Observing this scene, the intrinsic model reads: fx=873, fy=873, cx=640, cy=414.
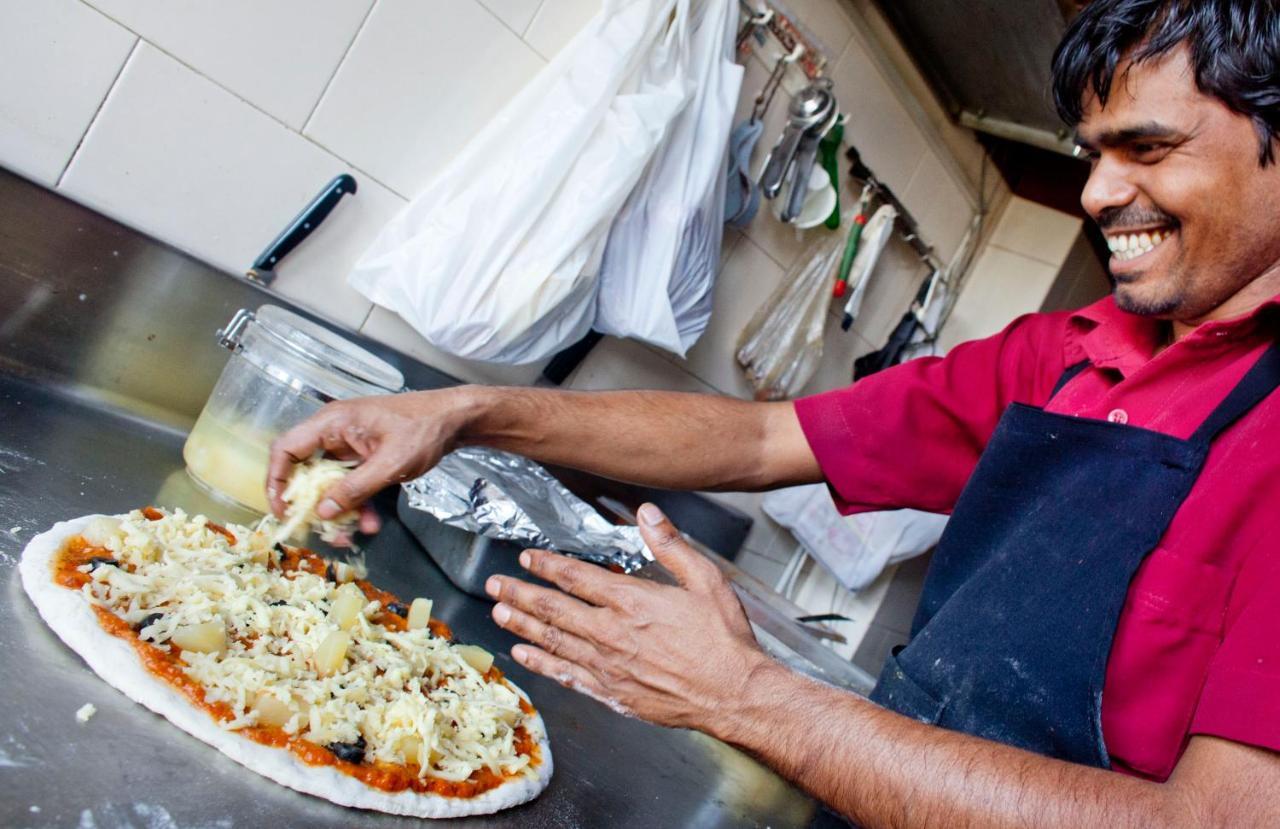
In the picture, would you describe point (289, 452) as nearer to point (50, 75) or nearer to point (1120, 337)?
point (50, 75)

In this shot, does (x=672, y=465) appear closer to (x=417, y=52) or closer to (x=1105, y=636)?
(x=1105, y=636)

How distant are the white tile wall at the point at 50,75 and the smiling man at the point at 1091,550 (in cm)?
73

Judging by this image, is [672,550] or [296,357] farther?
[296,357]

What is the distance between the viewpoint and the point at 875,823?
2.63 ft

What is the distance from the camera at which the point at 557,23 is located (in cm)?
181

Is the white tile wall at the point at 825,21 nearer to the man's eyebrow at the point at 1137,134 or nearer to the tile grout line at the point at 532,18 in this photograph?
the tile grout line at the point at 532,18

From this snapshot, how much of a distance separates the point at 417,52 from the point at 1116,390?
1.34 metres

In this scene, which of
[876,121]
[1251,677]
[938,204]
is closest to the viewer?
[1251,677]

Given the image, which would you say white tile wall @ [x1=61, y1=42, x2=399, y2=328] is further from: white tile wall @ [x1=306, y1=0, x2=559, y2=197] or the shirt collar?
the shirt collar

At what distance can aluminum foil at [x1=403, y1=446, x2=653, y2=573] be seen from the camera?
1464mm

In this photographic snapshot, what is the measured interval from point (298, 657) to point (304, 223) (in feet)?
2.78

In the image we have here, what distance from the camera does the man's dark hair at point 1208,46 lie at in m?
0.99

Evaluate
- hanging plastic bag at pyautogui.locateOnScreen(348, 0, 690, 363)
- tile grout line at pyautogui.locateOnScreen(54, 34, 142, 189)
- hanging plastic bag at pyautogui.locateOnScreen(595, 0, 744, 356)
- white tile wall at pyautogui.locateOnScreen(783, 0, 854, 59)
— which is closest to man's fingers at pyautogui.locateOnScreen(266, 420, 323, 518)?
hanging plastic bag at pyautogui.locateOnScreen(348, 0, 690, 363)

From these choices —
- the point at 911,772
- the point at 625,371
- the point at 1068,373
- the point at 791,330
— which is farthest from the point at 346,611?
the point at 791,330
